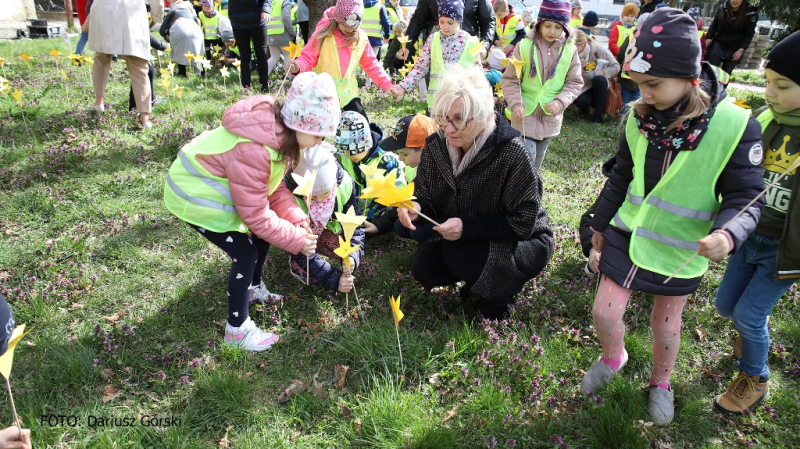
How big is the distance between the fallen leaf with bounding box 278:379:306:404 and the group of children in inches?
15.5

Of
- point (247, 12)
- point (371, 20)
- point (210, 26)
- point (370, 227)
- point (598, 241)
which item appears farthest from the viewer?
point (210, 26)

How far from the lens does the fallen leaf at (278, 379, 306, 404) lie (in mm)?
2704

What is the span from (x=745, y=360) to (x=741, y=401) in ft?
0.71

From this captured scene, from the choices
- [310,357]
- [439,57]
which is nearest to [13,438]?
[310,357]

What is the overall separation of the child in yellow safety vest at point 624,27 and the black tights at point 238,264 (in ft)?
28.9

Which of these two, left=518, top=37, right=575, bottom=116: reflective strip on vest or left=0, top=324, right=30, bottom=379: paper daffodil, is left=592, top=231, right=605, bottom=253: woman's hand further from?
left=0, top=324, right=30, bottom=379: paper daffodil

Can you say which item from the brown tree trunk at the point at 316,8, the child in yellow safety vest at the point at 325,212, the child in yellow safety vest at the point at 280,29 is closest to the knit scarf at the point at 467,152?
the child in yellow safety vest at the point at 325,212

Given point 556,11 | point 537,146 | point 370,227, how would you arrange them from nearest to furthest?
point 370,227
point 556,11
point 537,146

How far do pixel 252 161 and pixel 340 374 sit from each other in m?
1.26

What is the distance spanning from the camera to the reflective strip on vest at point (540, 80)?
15.3 ft

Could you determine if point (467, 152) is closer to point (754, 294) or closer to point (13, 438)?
point (754, 294)

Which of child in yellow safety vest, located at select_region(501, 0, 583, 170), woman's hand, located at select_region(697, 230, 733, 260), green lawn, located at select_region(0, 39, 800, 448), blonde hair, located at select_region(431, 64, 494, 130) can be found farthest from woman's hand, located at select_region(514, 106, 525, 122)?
woman's hand, located at select_region(697, 230, 733, 260)

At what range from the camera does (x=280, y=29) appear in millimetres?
10203

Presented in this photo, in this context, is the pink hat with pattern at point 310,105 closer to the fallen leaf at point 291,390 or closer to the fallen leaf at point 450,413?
the fallen leaf at point 291,390
